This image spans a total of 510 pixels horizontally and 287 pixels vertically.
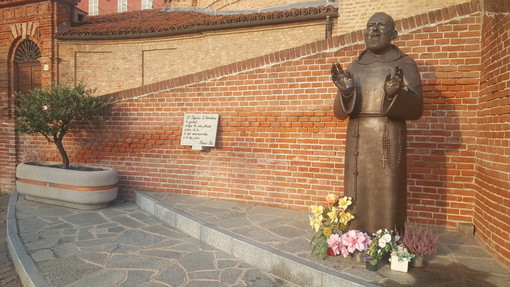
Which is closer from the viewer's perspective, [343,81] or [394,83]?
[394,83]

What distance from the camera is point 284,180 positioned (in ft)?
17.9

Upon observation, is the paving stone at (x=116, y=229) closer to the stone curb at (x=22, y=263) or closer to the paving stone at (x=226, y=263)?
the stone curb at (x=22, y=263)

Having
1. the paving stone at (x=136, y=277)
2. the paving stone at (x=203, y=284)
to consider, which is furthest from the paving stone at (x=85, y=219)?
the paving stone at (x=203, y=284)

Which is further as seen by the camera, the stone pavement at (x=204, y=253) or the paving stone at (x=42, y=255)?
the paving stone at (x=42, y=255)

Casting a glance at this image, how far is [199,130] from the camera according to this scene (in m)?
6.02

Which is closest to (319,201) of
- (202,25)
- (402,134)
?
(402,134)

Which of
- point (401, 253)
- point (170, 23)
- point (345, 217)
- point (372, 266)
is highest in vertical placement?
point (170, 23)

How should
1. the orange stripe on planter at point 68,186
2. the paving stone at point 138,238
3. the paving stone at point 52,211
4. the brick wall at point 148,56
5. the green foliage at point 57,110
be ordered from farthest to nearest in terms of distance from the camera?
the brick wall at point 148,56 < the green foliage at point 57,110 < the orange stripe on planter at point 68,186 < the paving stone at point 52,211 < the paving stone at point 138,238

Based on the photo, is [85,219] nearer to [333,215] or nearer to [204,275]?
[204,275]

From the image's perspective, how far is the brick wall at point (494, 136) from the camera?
3381 mm

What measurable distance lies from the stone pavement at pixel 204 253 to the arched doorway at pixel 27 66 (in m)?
7.12

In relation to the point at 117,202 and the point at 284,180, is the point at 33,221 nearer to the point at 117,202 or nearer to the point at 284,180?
the point at 117,202

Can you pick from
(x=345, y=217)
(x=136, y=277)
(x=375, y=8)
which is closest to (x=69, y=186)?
(x=136, y=277)

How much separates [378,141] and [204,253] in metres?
2.52
